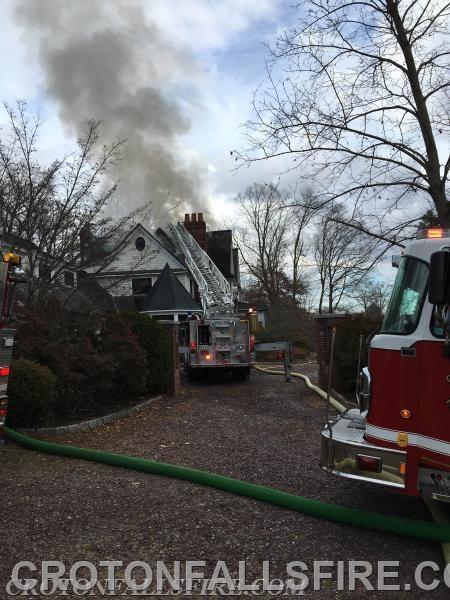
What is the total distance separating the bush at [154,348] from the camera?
10.6 m

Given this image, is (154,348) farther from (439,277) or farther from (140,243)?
(140,243)

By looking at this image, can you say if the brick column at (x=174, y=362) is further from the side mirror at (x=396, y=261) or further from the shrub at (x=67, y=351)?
the side mirror at (x=396, y=261)

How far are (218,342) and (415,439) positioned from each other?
10.5 m

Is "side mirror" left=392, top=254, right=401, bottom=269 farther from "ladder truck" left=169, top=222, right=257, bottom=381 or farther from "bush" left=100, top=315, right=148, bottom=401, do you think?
"ladder truck" left=169, top=222, right=257, bottom=381

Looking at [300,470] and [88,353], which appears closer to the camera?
[300,470]

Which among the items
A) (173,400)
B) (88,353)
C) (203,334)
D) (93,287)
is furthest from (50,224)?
(203,334)

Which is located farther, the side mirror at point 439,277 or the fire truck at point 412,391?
the fire truck at point 412,391

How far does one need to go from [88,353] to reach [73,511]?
3.94 m

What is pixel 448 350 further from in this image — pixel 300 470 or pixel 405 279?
pixel 300 470

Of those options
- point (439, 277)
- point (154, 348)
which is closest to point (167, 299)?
point (154, 348)

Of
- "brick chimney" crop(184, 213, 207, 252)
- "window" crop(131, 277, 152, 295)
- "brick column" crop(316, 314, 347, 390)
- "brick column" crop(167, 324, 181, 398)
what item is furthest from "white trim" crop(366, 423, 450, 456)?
"brick chimney" crop(184, 213, 207, 252)

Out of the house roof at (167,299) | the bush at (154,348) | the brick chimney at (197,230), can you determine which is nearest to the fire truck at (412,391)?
the bush at (154,348)

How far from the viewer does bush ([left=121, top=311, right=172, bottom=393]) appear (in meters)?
10.6

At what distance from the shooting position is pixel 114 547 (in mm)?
3811
